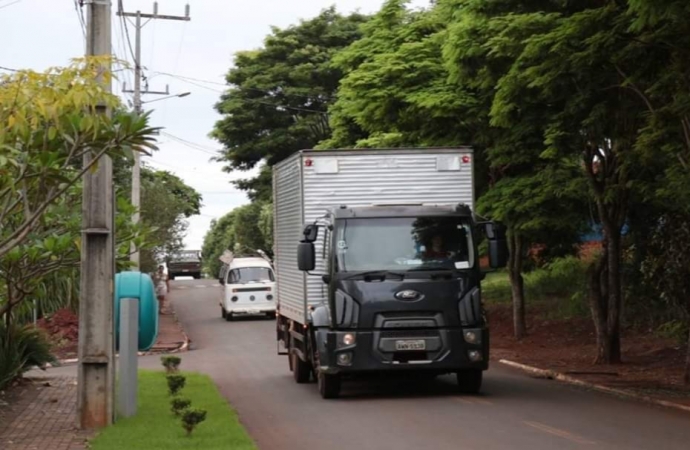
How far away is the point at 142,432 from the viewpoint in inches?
510

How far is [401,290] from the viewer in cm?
1596

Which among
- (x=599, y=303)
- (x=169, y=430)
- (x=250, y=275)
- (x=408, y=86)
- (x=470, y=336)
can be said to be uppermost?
(x=408, y=86)

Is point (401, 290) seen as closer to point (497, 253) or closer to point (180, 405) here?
point (497, 253)

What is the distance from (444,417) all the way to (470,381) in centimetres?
292

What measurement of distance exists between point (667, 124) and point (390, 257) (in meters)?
4.28

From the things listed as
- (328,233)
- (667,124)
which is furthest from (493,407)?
(667,124)

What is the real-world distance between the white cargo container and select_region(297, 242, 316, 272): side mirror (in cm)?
95

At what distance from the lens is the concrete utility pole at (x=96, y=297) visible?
13.5 m

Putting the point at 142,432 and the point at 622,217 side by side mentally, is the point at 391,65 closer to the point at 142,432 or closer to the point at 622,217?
the point at 622,217

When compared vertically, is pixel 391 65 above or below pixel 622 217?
above

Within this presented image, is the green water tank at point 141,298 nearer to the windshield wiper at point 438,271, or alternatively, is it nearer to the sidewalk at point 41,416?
the sidewalk at point 41,416

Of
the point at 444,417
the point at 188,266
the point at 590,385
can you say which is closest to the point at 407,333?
the point at 444,417

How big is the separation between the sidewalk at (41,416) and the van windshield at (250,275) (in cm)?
1850

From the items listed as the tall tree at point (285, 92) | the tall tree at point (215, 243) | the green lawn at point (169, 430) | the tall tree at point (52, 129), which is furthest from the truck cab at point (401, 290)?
the tall tree at point (215, 243)
